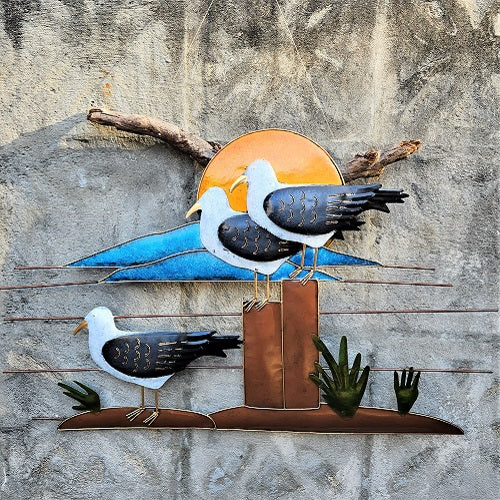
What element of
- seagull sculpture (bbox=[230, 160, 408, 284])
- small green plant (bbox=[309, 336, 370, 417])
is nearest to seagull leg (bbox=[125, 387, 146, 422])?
small green plant (bbox=[309, 336, 370, 417])

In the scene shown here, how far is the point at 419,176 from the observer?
320 centimetres

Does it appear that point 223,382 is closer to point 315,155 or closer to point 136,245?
point 136,245

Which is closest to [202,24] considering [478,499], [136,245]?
[136,245]

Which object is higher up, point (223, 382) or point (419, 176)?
point (419, 176)

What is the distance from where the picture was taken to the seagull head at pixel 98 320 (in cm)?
314

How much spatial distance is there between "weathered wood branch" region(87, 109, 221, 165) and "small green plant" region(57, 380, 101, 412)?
1011mm

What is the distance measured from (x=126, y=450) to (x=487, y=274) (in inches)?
62.6

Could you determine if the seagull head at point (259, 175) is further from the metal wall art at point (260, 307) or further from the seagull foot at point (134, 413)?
the seagull foot at point (134, 413)

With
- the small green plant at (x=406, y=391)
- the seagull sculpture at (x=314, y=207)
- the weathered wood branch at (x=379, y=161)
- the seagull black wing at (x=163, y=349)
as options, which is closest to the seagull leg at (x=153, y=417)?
the seagull black wing at (x=163, y=349)

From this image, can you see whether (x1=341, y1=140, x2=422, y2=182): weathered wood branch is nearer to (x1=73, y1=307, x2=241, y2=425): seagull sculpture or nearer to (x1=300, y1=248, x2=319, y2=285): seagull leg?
(x1=300, y1=248, x2=319, y2=285): seagull leg

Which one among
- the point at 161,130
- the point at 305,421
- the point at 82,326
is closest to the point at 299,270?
the point at 305,421

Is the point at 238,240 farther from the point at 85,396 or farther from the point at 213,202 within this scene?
the point at 85,396

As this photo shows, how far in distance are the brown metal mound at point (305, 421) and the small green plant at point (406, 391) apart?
1.9 inches

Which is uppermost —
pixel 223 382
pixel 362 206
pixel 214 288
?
pixel 362 206
